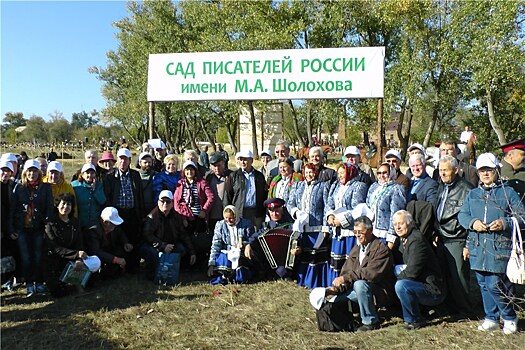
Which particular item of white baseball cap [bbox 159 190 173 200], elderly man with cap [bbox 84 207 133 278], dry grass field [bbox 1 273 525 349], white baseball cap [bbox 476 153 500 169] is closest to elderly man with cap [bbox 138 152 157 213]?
white baseball cap [bbox 159 190 173 200]

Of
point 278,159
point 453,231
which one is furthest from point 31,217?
point 453,231

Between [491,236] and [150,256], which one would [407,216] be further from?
[150,256]

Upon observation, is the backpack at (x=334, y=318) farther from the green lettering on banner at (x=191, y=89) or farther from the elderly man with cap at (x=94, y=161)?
the green lettering on banner at (x=191, y=89)

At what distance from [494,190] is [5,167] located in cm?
555

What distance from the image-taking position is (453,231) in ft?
14.9

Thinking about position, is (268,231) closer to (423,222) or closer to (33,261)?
(423,222)

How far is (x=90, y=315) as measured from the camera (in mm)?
4832

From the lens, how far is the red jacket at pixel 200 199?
633 centimetres

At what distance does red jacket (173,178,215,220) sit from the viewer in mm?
6332

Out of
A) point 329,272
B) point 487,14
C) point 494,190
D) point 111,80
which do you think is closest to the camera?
point 494,190

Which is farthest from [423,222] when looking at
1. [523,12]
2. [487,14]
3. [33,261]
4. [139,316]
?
[523,12]

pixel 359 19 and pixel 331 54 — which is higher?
pixel 359 19

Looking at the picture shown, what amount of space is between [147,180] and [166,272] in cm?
148

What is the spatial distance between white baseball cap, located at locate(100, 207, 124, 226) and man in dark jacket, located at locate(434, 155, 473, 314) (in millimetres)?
4135
